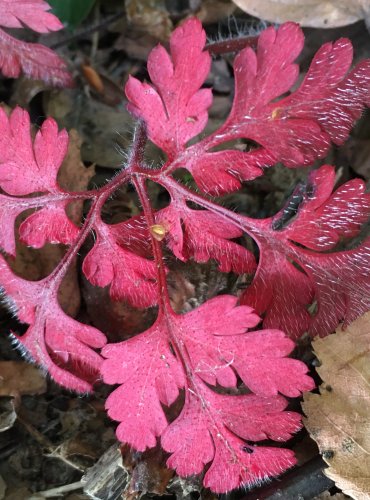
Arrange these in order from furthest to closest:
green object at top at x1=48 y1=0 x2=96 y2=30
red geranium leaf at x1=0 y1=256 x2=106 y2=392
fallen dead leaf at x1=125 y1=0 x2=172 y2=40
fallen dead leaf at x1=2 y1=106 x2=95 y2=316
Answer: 1. fallen dead leaf at x1=125 y1=0 x2=172 y2=40
2. green object at top at x1=48 y1=0 x2=96 y2=30
3. fallen dead leaf at x1=2 y1=106 x2=95 y2=316
4. red geranium leaf at x1=0 y1=256 x2=106 y2=392

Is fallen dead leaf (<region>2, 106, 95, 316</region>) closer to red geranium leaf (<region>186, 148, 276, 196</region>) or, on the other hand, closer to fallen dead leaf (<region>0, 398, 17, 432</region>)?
fallen dead leaf (<region>0, 398, 17, 432</region>)

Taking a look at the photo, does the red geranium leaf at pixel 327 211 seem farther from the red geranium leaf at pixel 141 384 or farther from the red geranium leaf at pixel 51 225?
the red geranium leaf at pixel 51 225

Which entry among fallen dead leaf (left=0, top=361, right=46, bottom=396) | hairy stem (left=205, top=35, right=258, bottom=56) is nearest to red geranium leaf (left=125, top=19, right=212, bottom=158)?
hairy stem (left=205, top=35, right=258, bottom=56)

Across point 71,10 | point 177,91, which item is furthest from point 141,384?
point 71,10

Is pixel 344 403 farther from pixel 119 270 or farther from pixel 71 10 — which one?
pixel 71 10

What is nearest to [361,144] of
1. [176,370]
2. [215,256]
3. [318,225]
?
[318,225]

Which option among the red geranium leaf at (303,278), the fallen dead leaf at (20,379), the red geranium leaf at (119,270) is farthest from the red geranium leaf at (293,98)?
the fallen dead leaf at (20,379)
